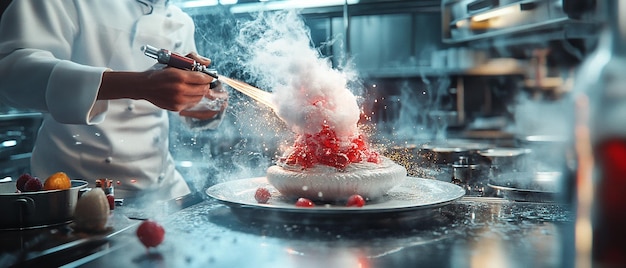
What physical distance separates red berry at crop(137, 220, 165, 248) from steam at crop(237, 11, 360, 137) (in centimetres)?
67

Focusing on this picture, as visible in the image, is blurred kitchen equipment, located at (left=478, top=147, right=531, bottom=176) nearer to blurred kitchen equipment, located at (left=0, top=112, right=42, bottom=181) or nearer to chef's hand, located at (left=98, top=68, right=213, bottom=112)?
chef's hand, located at (left=98, top=68, right=213, bottom=112)

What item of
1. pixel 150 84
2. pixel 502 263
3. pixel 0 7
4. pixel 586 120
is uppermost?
pixel 0 7

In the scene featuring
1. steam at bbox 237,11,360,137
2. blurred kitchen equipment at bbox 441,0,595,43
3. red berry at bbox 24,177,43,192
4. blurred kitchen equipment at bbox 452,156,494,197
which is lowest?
blurred kitchen equipment at bbox 452,156,494,197

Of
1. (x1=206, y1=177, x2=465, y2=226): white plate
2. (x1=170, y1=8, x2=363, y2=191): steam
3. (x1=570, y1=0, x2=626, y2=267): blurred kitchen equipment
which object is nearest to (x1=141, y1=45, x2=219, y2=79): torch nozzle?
(x1=170, y1=8, x2=363, y2=191): steam

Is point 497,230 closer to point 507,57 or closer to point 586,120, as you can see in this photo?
point 586,120

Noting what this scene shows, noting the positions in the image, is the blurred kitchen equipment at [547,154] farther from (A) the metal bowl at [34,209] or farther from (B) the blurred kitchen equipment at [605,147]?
(A) the metal bowl at [34,209]

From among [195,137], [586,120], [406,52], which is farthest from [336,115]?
[406,52]

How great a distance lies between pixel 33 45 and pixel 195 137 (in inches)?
88.2

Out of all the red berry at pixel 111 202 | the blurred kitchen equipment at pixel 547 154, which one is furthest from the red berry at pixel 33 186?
the blurred kitchen equipment at pixel 547 154

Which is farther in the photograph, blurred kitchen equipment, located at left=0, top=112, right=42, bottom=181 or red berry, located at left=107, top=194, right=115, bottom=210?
blurred kitchen equipment, located at left=0, top=112, right=42, bottom=181

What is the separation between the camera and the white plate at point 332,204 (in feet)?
4.43

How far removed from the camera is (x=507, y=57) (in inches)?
253

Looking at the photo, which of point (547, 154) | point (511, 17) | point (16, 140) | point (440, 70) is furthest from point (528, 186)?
point (440, 70)

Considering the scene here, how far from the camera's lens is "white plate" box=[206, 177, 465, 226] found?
1.35 meters
